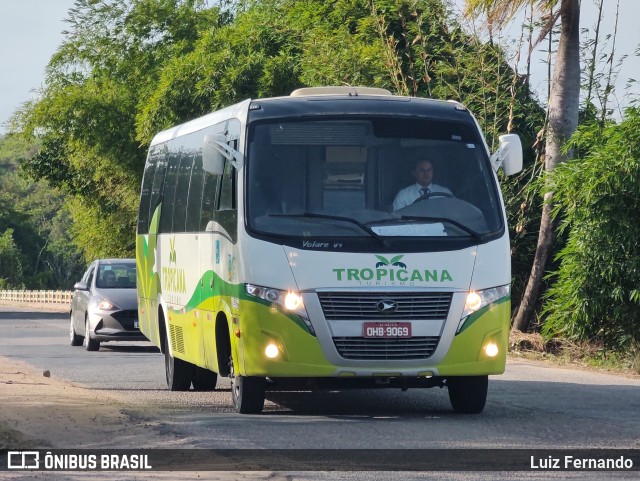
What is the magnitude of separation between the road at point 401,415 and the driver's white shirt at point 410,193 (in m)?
1.91

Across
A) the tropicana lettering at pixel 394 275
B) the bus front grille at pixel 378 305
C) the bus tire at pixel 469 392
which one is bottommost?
the bus tire at pixel 469 392

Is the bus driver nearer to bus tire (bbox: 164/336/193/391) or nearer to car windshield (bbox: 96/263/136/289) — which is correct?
bus tire (bbox: 164/336/193/391)

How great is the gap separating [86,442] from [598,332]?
410 inches

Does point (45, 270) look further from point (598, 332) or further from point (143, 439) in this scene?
point (143, 439)

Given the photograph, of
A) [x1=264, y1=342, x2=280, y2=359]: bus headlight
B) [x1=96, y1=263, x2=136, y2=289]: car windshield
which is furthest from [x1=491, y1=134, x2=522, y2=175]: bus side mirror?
[x1=96, y1=263, x2=136, y2=289]: car windshield

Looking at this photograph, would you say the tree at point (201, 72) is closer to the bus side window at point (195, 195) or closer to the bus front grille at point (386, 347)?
the bus side window at point (195, 195)

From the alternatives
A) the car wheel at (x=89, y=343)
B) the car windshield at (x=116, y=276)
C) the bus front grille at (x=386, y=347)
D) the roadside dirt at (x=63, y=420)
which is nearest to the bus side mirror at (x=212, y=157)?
the bus front grille at (x=386, y=347)

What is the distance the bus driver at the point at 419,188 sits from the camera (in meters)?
12.4

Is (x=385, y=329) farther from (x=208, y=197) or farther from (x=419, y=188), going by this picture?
(x=208, y=197)

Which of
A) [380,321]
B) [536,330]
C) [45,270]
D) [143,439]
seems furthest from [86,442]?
[45,270]

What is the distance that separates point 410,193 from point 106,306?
12736 millimetres

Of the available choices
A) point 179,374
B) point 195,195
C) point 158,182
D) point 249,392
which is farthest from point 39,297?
point 249,392

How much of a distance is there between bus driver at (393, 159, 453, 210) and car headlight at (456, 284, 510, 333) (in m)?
1.00

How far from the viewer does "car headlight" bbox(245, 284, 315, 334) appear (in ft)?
38.9
